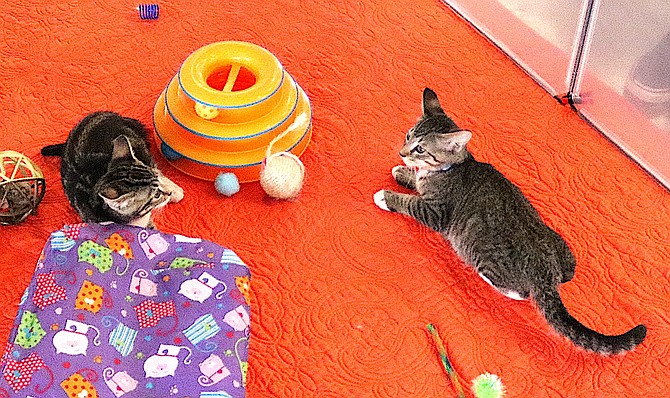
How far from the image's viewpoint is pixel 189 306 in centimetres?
147

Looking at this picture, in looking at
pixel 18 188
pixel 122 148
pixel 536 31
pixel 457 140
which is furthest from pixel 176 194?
pixel 536 31

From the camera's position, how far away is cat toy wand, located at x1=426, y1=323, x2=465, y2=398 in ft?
4.78

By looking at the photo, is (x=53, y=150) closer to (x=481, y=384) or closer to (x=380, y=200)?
(x=380, y=200)

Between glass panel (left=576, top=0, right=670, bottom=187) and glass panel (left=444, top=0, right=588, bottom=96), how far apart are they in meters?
0.10

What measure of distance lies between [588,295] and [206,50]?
1.15 m

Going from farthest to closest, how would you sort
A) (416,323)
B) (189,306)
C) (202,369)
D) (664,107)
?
1. (664,107)
2. (416,323)
3. (189,306)
4. (202,369)

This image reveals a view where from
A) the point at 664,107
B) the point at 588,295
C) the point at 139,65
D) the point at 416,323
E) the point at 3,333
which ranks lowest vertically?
the point at 3,333

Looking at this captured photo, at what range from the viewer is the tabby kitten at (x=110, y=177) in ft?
4.96

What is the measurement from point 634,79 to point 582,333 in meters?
0.78

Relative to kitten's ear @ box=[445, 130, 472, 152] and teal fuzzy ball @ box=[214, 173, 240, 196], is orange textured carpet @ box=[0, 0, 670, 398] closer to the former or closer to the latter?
teal fuzzy ball @ box=[214, 173, 240, 196]

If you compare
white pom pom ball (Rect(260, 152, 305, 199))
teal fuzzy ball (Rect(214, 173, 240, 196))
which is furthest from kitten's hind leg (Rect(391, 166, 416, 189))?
teal fuzzy ball (Rect(214, 173, 240, 196))

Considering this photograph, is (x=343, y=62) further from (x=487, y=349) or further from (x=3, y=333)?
(x=3, y=333)

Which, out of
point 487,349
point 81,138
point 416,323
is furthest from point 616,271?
point 81,138

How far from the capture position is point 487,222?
158 cm
